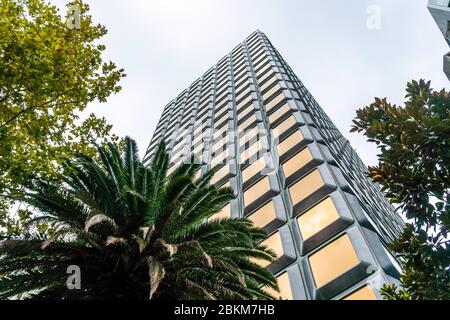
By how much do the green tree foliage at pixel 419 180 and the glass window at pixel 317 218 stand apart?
7.99 m

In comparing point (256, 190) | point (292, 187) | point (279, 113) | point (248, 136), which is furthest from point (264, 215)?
point (279, 113)

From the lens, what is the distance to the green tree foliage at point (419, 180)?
5.25m

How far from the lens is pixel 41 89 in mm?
8805

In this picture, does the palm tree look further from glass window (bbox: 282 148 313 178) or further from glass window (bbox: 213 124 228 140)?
glass window (bbox: 213 124 228 140)

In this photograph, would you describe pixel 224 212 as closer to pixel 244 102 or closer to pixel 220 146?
pixel 220 146

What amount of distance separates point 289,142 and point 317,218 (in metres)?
6.94

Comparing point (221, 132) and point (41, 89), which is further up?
point (221, 132)

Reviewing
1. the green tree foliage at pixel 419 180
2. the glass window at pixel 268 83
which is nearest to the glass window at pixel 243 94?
the glass window at pixel 268 83

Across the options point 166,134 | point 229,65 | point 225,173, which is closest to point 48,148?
point 225,173

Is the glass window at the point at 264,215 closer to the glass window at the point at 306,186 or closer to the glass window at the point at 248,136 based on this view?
the glass window at the point at 306,186

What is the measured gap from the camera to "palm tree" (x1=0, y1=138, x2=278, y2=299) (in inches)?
327

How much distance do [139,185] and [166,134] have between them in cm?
3004

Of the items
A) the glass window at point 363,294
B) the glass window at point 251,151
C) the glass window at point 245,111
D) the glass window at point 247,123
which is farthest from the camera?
the glass window at point 245,111
